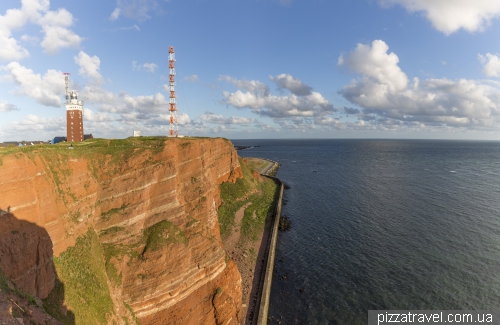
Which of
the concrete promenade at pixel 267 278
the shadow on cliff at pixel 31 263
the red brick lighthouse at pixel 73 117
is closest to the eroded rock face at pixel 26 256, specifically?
the shadow on cliff at pixel 31 263

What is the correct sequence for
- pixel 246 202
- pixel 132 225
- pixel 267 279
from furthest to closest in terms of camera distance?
pixel 246 202
pixel 267 279
pixel 132 225

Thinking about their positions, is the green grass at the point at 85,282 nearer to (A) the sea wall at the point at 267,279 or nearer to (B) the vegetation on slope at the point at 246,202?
(A) the sea wall at the point at 267,279

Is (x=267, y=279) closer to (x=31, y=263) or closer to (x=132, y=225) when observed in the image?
(x=132, y=225)

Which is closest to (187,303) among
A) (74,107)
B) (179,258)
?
(179,258)

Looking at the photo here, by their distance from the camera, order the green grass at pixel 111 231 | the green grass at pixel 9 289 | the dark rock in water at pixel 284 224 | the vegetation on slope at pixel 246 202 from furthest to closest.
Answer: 1. the dark rock in water at pixel 284 224
2. the vegetation on slope at pixel 246 202
3. the green grass at pixel 111 231
4. the green grass at pixel 9 289

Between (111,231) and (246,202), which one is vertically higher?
(111,231)

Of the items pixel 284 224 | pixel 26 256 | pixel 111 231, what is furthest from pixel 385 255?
pixel 26 256

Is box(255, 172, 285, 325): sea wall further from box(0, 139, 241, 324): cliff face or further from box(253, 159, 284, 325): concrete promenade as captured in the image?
box(0, 139, 241, 324): cliff face

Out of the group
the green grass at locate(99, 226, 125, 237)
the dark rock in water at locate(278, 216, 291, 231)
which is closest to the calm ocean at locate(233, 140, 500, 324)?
the dark rock in water at locate(278, 216, 291, 231)
